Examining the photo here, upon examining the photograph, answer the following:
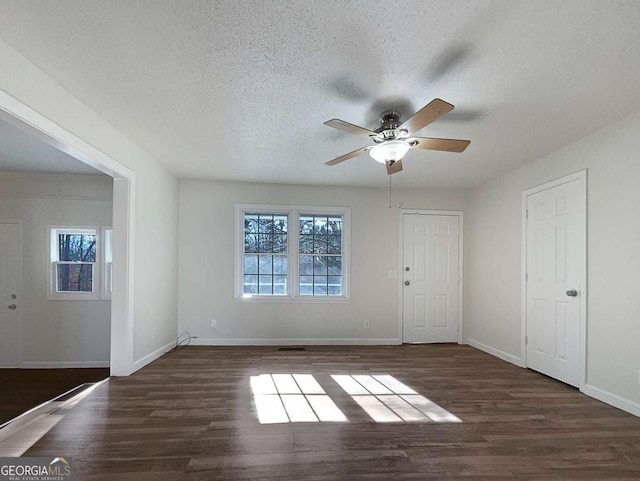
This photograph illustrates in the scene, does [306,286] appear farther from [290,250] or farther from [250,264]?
[250,264]

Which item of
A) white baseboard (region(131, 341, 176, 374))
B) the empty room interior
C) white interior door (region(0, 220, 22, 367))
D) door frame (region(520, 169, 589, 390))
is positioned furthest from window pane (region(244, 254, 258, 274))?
door frame (region(520, 169, 589, 390))

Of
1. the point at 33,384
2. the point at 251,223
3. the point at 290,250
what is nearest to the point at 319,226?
the point at 290,250

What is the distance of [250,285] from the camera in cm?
509

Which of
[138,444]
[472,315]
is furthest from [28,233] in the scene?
[472,315]

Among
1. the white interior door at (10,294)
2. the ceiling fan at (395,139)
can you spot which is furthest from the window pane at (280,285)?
the white interior door at (10,294)

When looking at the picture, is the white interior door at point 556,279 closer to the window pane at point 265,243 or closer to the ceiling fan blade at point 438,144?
the ceiling fan blade at point 438,144

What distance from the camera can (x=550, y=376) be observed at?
359 cm

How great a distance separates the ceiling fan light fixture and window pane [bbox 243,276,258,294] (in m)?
3.20

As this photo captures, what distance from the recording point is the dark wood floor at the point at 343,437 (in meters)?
1.94

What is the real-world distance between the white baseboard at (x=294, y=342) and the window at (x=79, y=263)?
1601 millimetres

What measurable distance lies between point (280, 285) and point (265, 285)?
238mm

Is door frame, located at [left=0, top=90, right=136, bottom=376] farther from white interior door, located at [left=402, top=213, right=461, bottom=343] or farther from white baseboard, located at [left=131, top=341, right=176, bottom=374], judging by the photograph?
white interior door, located at [left=402, top=213, right=461, bottom=343]

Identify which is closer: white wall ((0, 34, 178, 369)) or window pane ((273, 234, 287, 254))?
white wall ((0, 34, 178, 369))

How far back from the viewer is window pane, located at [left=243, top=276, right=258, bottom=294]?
16.7ft
